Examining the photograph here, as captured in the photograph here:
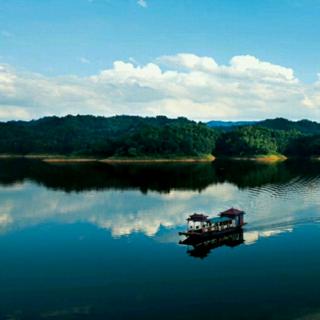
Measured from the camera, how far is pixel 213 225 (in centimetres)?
5172

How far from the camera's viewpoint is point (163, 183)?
102250mm

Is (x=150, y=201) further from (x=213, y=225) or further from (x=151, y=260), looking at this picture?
(x=151, y=260)

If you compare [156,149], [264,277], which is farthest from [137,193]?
[156,149]

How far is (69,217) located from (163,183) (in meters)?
40.6

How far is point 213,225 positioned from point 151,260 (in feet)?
39.0

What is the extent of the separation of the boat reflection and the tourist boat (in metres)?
0.35

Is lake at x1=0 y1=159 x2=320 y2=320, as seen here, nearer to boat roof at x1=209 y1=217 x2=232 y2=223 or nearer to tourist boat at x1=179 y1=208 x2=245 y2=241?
tourist boat at x1=179 y1=208 x2=245 y2=241

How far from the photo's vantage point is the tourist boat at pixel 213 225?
4878 cm

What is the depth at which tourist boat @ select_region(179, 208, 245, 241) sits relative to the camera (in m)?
48.8

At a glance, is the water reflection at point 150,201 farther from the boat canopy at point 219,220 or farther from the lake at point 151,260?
the boat canopy at point 219,220

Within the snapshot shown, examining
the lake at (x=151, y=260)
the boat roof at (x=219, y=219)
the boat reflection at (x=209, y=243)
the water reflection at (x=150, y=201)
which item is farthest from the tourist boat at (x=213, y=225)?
the water reflection at (x=150, y=201)

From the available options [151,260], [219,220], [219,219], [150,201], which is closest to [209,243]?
[219,220]

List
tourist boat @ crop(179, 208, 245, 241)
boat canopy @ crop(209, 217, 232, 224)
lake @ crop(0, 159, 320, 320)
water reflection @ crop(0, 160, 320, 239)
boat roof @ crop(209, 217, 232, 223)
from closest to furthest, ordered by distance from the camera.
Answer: lake @ crop(0, 159, 320, 320)
tourist boat @ crop(179, 208, 245, 241)
boat canopy @ crop(209, 217, 232, 224)
boat roof @ crop(209, 217, 232, 223)
water reflection @ crop(0, 160, 320, 239)

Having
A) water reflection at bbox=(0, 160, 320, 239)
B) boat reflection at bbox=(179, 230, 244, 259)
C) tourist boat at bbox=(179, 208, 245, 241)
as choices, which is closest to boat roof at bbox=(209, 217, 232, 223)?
tourist boat at bbox=(179, 208, 245, 241)
